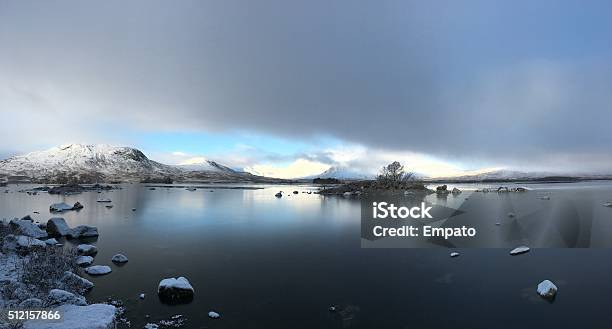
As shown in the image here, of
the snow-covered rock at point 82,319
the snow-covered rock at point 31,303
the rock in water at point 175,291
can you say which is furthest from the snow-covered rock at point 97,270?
the snow-covered rock at point 82,319

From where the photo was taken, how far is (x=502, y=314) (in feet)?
55.7

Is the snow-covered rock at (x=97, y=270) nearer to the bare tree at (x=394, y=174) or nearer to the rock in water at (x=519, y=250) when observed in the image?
the rock in water at (x=519, y=250)

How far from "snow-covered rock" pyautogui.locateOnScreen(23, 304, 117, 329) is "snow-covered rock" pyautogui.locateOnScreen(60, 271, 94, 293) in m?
4.85

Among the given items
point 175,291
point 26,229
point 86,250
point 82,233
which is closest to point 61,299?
point 175,291

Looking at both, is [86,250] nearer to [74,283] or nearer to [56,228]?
[56,228]

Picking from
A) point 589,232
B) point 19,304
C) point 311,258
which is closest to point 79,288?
point 19,304

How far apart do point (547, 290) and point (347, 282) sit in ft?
34.2

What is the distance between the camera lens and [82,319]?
1309 cm

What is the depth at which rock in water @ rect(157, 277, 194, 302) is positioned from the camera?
17980 millimetres

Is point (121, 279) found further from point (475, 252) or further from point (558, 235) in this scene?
point (558, 235)

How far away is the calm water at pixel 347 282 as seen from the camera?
53.7 ft

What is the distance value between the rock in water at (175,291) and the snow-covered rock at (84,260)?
31.0ft

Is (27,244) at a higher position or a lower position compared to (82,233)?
higher

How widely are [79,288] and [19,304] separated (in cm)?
469
